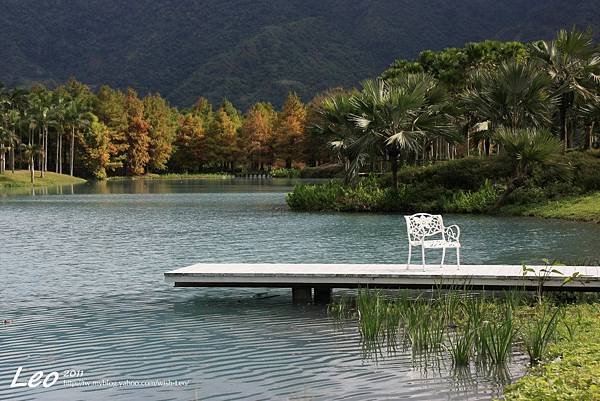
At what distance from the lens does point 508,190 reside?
34812 millimetres

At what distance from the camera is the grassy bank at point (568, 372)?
23.8ft

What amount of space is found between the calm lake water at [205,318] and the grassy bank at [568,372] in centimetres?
52

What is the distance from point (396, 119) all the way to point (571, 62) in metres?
8.83

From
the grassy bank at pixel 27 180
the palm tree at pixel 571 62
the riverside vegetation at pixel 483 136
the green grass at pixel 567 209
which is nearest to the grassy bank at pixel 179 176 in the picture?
the grassy bank at pixel 27 180

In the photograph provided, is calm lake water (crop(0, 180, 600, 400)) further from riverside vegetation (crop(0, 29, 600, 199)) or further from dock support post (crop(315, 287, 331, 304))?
riverside vegetation (crop(0, 29, 600, 199))

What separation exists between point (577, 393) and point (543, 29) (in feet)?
656

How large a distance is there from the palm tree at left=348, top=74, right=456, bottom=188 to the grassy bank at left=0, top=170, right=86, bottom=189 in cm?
5479

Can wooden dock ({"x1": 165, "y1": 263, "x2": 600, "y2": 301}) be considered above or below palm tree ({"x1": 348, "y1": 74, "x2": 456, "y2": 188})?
below

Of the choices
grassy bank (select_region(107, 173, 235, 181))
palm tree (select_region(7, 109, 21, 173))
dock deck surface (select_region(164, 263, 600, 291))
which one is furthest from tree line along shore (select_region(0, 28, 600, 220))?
grassy bank (select_region(107, 173, 235, 181))

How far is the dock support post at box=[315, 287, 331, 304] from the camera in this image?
14.2m

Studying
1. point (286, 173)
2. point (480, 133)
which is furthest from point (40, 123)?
point (480, 133)

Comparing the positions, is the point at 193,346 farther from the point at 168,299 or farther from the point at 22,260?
the point at 22,260

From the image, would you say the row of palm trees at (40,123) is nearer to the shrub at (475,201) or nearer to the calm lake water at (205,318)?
the shrub at (475,201)

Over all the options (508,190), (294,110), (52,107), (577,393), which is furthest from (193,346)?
(294,110)
